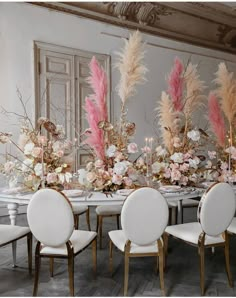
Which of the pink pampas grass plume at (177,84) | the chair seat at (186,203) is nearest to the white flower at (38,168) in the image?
the pink pampas grass plume at (177,84)

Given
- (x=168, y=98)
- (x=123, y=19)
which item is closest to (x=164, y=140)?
(x=168, y=98)

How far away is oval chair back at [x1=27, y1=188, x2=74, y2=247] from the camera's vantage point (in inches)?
89.0

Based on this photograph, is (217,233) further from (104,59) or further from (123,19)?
(123,19)

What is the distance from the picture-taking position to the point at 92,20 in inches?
231

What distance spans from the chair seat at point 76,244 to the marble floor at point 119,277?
0.37 meters

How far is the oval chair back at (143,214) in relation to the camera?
231 centimetres

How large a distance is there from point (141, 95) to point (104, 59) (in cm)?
112

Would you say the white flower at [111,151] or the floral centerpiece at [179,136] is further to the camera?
the floral centerpiece at [179,136]

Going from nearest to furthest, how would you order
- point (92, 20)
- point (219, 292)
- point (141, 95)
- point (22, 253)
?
1. point (219, 292)
2. point (22, 253)
3. point (92, 20)
4. point (141, 95)

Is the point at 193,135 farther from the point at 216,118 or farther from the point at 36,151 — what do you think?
the point at 36,151

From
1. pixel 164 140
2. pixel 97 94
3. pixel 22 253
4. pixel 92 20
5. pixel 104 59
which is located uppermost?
pixel 92 20

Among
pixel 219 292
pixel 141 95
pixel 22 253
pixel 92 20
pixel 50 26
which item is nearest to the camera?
pixel 219 292

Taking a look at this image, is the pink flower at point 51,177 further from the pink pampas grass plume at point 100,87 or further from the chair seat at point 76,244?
the pink pampas grass plume at point 100,87

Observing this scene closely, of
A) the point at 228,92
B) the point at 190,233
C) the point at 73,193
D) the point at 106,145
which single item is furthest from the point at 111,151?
the point at 228,92
